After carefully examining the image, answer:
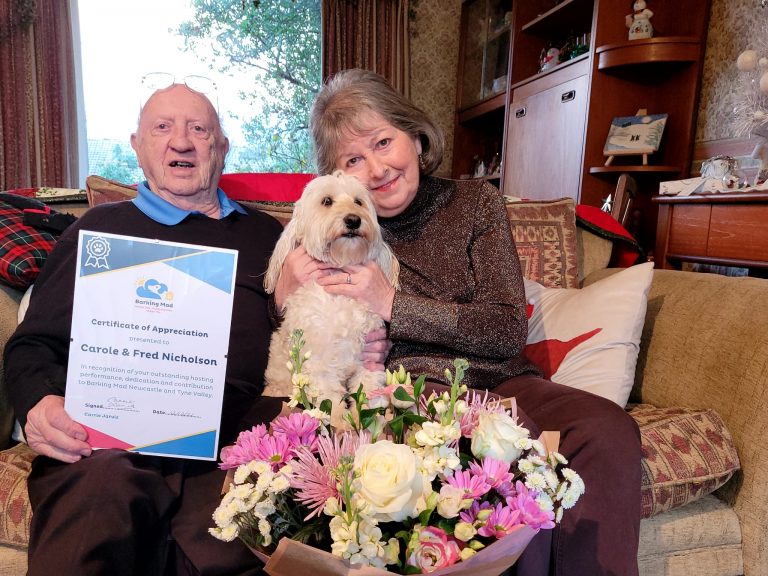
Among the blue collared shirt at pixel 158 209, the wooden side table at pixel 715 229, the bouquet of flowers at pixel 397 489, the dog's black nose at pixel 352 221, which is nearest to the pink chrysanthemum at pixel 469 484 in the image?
the bouquet of flowers at pixel 397 489

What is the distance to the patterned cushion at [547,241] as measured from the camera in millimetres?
1904

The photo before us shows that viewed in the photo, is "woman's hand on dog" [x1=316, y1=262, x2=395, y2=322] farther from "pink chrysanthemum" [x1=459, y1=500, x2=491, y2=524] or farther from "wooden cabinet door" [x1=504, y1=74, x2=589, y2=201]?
"wooden cabinet door" [x1=504, y1=74, x2=589, y2=201]

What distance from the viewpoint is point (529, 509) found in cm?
59

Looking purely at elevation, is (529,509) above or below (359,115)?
below

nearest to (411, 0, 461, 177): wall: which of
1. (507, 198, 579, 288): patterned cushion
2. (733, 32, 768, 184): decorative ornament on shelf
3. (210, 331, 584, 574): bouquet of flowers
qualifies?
(733, 32, 768, 184): decorative ornament on shelf

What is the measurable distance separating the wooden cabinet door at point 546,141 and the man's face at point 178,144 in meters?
2.54

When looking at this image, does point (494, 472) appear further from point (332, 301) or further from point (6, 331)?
point (6, 331)

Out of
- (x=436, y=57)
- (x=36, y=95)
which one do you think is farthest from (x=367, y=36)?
(x=36, y=95)

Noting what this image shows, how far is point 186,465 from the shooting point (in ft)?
3.70

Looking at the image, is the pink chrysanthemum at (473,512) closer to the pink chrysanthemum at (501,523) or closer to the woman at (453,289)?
the pink chrysanthemum at (501,523)

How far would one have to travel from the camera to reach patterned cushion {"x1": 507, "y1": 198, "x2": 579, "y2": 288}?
1.90m

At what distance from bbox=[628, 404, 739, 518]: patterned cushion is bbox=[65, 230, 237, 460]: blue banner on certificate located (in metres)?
0.97

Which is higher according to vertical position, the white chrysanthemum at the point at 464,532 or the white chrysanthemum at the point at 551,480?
the white chrysanthemum at the point at 551,480

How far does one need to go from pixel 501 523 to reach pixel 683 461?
902 mm
